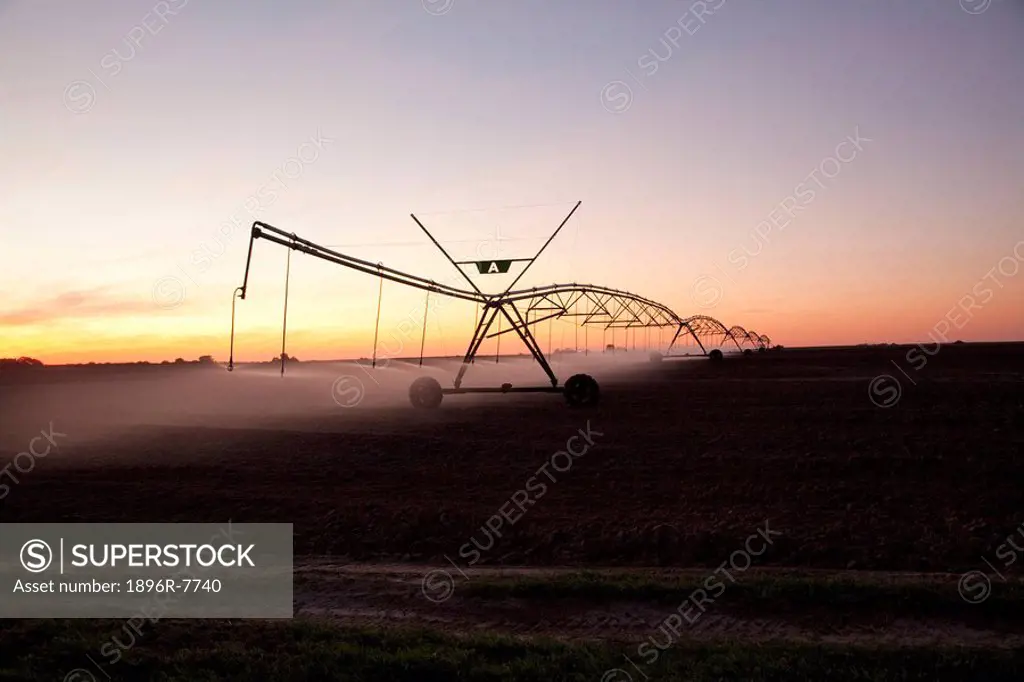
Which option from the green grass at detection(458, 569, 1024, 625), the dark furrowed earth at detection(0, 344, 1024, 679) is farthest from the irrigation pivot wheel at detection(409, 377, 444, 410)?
the green grass at detection(458, 569, 1024, 625)

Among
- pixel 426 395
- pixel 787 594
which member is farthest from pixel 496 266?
pixel 787 594

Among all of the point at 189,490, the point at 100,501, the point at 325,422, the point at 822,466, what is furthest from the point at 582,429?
the point at 100,501

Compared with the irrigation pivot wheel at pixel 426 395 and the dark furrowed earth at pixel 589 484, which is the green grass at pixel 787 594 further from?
the irrigation pivot wheel at pixel 426 395

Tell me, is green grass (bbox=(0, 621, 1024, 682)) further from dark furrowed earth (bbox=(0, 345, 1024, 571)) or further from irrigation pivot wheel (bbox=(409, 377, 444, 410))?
irrigation pivot wheel (bbox=(409, 377, 444, 410))

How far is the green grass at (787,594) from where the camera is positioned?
8.83m

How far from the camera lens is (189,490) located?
53.0ft

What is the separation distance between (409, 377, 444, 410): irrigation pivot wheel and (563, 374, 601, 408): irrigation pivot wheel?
5.27 meters

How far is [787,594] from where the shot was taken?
933 centimetres

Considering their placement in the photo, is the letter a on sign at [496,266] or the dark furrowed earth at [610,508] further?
the letter a on sign at [496,266]

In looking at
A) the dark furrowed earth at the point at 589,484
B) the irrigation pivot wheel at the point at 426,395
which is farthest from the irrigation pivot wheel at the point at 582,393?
the irrigation pivot wheel at the point at 426,395

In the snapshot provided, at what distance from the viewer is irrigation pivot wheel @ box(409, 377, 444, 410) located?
28.8 m

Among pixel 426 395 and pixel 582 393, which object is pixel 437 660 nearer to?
pixel 582 393

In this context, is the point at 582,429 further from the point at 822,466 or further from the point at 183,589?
the point at 183,589

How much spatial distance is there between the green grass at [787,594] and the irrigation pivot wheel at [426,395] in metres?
18.8
